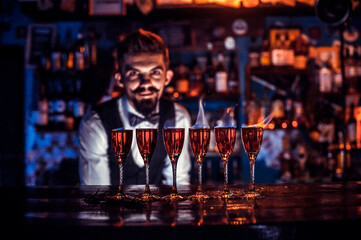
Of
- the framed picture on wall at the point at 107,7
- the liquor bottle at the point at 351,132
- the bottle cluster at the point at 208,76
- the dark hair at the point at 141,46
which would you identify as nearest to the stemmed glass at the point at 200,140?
the dark hair at the point at 141,46

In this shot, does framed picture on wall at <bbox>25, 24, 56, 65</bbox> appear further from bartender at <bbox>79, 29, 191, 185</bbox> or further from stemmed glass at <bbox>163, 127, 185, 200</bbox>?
stemmed glass at <bbox>163, 127, 185, 200</bbox>

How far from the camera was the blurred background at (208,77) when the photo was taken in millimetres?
3859

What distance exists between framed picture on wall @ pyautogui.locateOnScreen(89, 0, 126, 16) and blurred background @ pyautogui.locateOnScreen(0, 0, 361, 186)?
0.11m

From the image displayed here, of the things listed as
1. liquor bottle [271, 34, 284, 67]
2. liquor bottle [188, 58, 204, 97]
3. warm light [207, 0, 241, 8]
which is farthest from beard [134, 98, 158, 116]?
liquor bottle [271, 34, 284, 67]

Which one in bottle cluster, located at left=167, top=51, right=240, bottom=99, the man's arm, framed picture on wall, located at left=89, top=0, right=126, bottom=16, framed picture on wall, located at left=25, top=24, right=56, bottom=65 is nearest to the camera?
the man's arm

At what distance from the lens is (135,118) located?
9.05 feet

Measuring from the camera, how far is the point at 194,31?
4.14 m

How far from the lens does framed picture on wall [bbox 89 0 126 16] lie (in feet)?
11.6

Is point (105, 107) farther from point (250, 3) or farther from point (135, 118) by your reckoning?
point (250, 3)

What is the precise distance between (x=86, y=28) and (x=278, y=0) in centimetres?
207

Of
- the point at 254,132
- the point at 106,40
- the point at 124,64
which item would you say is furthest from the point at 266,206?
the point at 106,40

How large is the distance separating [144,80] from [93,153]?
0.65 meters

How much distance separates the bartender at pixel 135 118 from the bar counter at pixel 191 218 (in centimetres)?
150

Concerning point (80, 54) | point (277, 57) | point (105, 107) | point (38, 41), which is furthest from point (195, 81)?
point (38, 41)
